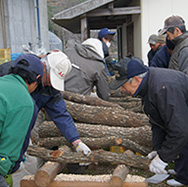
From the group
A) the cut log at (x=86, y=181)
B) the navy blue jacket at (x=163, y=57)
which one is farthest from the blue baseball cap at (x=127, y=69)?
the navy blue jacket at (x=163, y=57)

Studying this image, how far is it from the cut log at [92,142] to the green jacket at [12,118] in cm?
208

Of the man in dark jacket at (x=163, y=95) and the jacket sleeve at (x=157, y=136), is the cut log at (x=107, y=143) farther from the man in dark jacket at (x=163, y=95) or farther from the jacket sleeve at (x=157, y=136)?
the man in dark jacket at (x=163, y=95)

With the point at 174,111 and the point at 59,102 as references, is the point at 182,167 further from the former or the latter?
the point at 59,102

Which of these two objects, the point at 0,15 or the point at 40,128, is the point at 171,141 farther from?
the point at 0,15

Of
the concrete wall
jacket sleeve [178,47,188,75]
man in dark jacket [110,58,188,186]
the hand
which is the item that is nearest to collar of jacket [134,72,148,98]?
man in dark jacket [110,58,188,186]

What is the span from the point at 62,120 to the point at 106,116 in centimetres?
124

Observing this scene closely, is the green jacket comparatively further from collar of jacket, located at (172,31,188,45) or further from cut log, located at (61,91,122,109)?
collar of jacket, located at (172,31,188,45)

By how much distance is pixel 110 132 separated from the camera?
412 centimetres

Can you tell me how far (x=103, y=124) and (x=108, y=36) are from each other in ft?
8.14

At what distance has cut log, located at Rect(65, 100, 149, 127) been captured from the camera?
4.43 meters

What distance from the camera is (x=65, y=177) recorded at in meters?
3.09

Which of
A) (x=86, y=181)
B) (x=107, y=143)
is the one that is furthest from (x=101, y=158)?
(x=107, y=143)

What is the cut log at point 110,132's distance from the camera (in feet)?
12.8

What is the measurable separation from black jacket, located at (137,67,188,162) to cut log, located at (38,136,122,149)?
4.27ft
